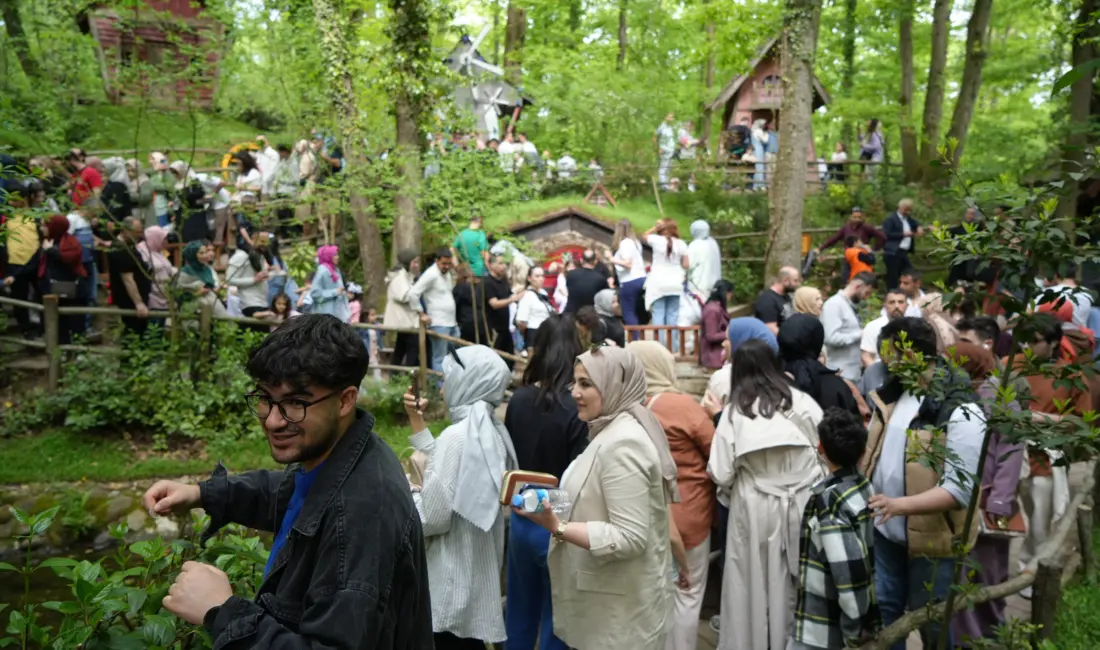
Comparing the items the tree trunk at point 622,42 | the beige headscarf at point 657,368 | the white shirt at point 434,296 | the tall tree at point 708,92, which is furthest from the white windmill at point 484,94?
the beige headscarf at point 657,368

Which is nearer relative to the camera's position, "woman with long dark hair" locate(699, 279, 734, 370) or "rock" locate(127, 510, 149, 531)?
"rock" locate(127, 510, 149, 531)

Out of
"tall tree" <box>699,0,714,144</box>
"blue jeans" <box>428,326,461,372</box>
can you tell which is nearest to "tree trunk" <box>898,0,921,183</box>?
"tall tree" <box>699,0,714,144</box>

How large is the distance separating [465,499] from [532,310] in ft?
23.5

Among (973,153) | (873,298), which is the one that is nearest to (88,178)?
(873,298)

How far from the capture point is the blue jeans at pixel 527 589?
4.61 m

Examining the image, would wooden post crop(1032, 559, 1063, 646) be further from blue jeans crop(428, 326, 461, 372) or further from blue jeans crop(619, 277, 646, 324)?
blue jeans crop(619, 277, 646, 324)

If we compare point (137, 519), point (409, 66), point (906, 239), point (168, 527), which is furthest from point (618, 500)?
point (906, 239)

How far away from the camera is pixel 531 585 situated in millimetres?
4688

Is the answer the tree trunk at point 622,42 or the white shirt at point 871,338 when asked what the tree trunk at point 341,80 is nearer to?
the white shirt at point 871,338

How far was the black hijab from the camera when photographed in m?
6.25

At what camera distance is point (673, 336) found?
12.3 meters

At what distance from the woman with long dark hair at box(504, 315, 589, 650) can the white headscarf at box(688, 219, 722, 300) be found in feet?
24.8

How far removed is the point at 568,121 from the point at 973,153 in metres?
11.9

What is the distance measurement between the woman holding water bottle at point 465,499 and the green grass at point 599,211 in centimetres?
1402
